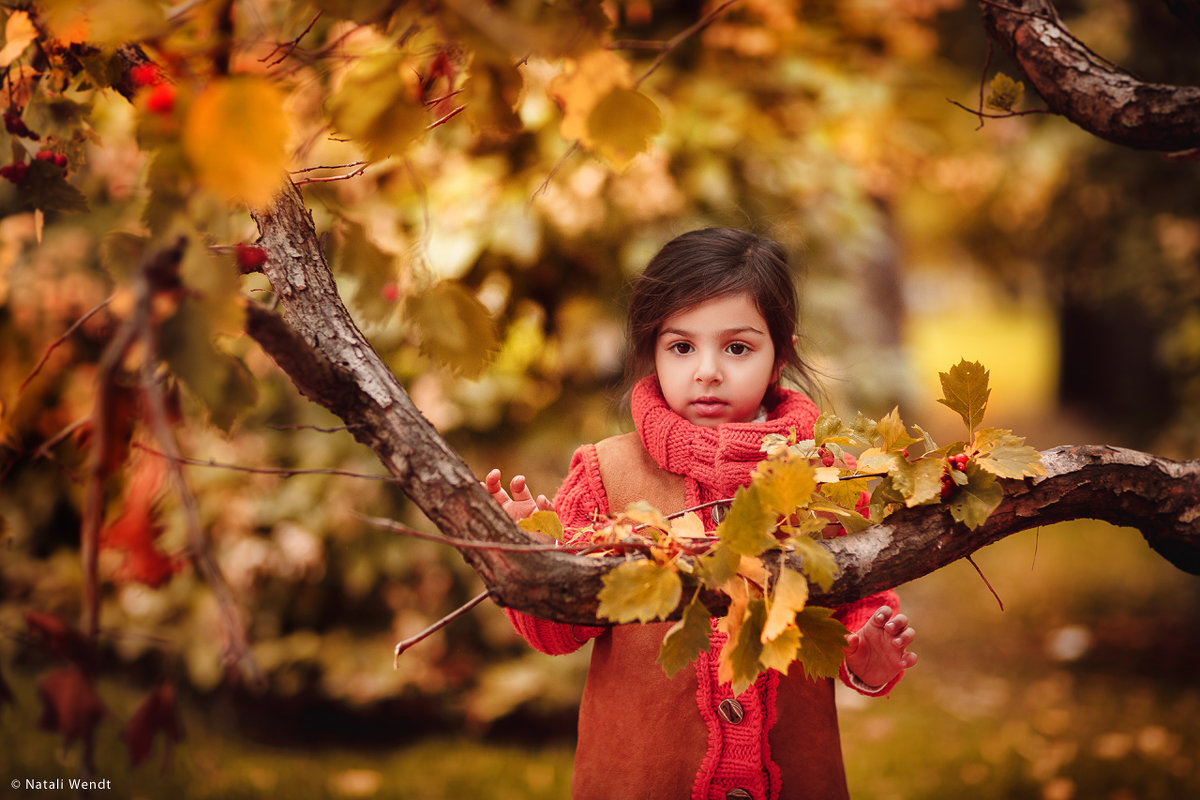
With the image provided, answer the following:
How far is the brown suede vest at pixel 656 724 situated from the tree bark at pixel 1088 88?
1.07 meters

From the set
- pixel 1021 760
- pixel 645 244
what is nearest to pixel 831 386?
pixel 645 244

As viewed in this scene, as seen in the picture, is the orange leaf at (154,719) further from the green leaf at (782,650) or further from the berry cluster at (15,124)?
the berry cluster at (15,124)

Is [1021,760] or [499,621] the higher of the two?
[499,621]

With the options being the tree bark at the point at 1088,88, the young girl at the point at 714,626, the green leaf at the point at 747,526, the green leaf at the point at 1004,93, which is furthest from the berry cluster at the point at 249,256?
the tree bark at the point at 1088,88

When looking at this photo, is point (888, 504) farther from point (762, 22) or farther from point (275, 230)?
point (762, 22)

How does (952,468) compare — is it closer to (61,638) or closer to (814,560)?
(814,560)

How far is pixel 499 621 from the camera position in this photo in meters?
3.47

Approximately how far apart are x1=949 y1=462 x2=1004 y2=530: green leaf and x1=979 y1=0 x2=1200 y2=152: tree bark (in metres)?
0.81

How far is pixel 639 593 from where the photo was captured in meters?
1.05

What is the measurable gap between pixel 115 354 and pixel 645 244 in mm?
2417

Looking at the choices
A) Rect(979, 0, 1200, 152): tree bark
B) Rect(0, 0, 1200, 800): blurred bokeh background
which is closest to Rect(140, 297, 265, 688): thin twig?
Rect(979, 0, 1200, 152): tree bark

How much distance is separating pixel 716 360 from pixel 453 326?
77cm

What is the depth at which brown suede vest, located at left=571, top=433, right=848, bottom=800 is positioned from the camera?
158 cm

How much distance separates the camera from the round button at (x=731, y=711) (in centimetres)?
155
